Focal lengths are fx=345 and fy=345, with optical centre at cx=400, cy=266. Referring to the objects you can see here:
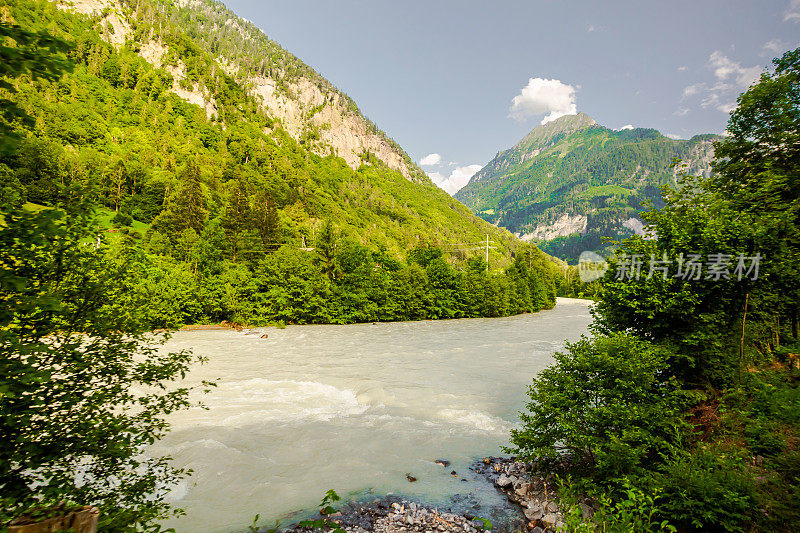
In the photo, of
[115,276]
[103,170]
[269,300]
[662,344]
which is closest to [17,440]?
[115,276]

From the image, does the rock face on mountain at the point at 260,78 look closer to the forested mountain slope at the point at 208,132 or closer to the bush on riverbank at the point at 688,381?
the forested mountain slope at the point at 208,132

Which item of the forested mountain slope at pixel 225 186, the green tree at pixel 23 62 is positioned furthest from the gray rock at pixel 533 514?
the green tree at pixel 23 62

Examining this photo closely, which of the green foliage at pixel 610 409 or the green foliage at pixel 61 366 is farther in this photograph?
the green foliage at pixel 610 409

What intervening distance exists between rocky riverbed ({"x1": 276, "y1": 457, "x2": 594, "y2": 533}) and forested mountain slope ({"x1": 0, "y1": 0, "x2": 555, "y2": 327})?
659cm

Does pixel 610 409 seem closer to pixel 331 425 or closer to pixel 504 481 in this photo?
pixel 504 481

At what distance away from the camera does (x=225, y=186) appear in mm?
75875

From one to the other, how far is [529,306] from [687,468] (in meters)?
59.8

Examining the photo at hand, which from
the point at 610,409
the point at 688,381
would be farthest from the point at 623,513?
the point at 688,381

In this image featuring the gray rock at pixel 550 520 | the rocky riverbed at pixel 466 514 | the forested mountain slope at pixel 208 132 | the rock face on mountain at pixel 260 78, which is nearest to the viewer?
the gray rock at pixel 550 520

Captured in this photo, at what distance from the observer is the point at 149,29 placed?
126 m

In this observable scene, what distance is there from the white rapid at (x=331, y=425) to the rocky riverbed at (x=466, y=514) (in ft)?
1.88

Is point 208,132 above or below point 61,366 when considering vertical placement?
above

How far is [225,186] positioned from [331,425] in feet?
250

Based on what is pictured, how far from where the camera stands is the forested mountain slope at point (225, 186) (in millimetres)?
34438
